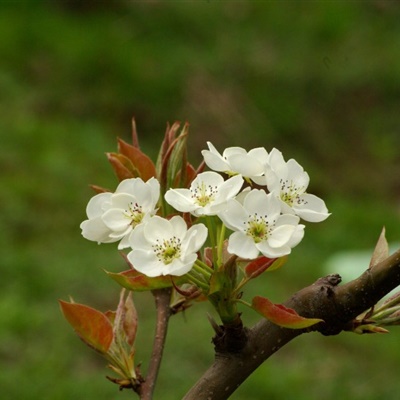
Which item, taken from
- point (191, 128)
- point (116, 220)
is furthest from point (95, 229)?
point (191, 128)

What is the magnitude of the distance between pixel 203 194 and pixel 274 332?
12 cm

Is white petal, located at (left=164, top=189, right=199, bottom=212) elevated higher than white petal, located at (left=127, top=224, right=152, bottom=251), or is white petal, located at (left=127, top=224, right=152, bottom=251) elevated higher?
white petal, located at (left=164, top=189, right=199, bottom=212)

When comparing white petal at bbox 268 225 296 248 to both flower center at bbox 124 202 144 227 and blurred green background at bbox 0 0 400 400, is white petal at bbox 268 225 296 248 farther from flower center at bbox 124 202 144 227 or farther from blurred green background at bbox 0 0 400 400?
blurred green background at bbox 0 0 400 400

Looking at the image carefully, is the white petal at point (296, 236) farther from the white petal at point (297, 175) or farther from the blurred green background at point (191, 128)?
the blurred green background at point (191, 128)

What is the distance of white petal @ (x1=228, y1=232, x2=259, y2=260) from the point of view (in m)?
0.65

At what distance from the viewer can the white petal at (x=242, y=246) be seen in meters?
0.65

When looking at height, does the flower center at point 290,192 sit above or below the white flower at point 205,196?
above

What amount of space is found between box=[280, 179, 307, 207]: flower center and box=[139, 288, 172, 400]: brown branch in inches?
5.9

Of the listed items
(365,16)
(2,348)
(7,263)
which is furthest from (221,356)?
(365,16)

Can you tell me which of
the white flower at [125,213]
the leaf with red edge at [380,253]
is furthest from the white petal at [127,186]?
the leaf with red edge at [380,253]

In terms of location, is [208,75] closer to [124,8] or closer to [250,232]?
[124,8]

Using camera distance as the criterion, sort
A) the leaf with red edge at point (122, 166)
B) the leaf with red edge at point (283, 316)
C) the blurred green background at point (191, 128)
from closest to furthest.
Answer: the leaf with red edge at point (283, 316) → the leaf with red edge at point (122, 166) → the blurred green background at point (191, 128)

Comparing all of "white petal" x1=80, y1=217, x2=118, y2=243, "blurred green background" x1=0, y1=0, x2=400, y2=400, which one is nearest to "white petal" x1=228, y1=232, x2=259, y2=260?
"white petal" x1=80, y1=217, x2=118, y2=243

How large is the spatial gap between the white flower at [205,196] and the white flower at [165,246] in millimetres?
14
